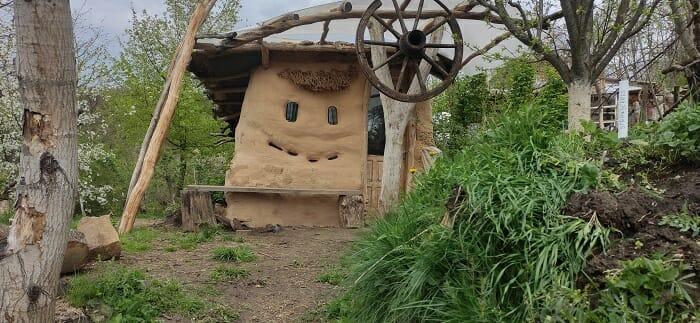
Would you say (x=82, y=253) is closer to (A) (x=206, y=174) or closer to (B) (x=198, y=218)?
(B) (x=198, y=218)

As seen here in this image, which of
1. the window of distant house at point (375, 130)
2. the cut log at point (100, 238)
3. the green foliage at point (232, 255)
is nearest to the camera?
the cut log at point (100, 238)

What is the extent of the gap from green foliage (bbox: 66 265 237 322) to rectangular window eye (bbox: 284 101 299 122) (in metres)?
5.59

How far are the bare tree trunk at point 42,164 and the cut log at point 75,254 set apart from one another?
6.23 feet

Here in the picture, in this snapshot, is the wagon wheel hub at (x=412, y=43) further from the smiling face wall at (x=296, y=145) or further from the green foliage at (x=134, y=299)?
the green foliage at (x=134, y=299)

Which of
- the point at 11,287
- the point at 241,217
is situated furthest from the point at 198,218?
the point at 11,287

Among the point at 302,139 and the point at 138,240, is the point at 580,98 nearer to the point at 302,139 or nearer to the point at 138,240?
the point at 138,240

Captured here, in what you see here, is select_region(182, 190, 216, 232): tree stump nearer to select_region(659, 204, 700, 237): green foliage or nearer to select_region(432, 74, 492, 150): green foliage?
select_region(432, 74, 492, 150): green foliage

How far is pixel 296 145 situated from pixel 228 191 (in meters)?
1.52

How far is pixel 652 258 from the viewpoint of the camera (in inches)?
79.1

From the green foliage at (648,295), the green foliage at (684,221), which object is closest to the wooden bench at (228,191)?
the green foliage at (684,221)

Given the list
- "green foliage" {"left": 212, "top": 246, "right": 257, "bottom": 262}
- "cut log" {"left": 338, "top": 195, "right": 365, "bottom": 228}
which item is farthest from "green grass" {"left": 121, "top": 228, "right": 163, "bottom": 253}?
"cut log" {"left": 338, "top": 195, "right": 365, "bottom": 228}

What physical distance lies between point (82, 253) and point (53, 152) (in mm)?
2361

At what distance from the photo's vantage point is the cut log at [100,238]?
534 cm

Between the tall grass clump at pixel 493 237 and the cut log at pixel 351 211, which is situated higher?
the tall grass clump at pixel 493 237
